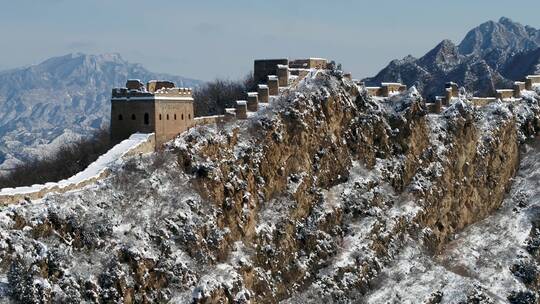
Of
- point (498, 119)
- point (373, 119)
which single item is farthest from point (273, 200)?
point (498, 119)

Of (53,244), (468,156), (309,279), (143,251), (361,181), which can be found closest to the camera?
(53,244)

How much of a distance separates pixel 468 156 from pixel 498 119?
7.47 metres

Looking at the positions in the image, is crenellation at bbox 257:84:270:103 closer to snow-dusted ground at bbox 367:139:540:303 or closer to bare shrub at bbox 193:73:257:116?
bare shrub at bbox 193:73:257:116

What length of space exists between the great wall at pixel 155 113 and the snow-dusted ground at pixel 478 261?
778 inches

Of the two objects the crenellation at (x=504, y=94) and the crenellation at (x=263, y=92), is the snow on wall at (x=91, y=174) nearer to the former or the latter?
the crenellation at (x=263, y=92)

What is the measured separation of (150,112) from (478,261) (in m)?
36.7

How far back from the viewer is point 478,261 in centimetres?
8700

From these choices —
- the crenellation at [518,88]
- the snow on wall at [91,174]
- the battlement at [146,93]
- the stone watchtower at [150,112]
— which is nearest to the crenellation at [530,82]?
the crenellation at [518,88]

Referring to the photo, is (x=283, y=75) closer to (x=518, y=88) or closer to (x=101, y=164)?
(x=101, y=164)

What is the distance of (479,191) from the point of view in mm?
94625

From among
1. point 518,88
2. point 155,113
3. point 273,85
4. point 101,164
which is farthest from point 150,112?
point 518,88

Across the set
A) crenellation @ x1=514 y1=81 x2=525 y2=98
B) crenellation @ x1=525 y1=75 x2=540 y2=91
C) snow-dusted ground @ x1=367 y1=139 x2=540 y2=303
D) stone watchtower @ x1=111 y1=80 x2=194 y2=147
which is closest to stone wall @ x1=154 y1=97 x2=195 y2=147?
stone watchtower @ x1=111 y1=80 x2=194 y2=147

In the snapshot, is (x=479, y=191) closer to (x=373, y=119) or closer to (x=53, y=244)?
(x=373, y=119)

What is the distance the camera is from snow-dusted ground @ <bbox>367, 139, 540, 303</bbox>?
7894 cm
